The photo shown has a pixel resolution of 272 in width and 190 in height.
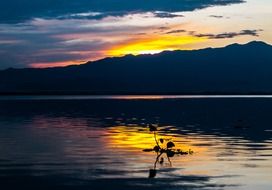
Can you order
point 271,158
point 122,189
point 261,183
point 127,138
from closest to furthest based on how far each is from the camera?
point 122,189 → point 261,183 → point 271,158 → point 127,138

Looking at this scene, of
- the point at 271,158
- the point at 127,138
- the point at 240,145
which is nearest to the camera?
the point at 271,158

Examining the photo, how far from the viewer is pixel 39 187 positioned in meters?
24.3

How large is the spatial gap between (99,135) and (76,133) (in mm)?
2992

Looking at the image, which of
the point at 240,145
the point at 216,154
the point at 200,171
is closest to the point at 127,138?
the point at 240,145

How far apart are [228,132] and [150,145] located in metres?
13.6

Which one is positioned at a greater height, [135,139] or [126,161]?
[135,139]

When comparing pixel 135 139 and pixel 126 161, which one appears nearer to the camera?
pixel 126 161

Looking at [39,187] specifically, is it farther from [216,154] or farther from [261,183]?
[216,154]

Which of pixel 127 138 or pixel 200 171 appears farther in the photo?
pixel 127 138

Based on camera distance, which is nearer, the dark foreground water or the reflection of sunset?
the dark foreground water

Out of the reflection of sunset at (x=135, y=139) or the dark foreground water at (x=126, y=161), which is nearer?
the dark foreground water at (x=126, y=161)

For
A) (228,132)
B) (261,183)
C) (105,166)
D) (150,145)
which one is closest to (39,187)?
(105,166)

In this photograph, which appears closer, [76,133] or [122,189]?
[122,189]

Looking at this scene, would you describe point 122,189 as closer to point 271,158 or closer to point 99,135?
point 271,158
